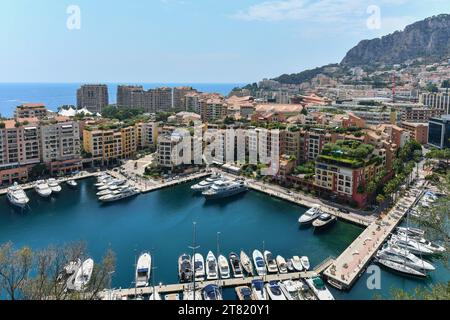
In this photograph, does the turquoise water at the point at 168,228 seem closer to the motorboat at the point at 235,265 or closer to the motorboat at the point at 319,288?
the motorboat at the point at 319,288

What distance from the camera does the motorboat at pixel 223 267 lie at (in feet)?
30.2

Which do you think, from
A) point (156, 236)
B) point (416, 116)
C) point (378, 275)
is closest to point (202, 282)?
point (156, 236)

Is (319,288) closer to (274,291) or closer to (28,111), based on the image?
(274,291)

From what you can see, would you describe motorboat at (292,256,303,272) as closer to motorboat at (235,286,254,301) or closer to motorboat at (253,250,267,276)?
motorboat at (253,250,267,276)

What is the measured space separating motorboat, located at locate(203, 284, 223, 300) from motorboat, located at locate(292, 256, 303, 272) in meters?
2.30

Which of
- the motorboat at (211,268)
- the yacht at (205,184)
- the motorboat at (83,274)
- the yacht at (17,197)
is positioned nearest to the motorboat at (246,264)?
the motorboat at (211,268)

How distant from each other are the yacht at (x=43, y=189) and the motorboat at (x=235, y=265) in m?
9.68

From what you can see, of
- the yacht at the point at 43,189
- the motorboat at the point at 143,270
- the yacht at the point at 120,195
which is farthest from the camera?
the yacht at the point at 43,189

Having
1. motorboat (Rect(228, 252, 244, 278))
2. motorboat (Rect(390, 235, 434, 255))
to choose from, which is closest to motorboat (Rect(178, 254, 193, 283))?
motorboat (Rect(228, 252, 244, 278))

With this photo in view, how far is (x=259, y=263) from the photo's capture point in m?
9.67

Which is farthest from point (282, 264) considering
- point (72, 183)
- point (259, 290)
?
point (72, 183)

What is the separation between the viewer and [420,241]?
35.9 feet

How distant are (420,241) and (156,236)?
8.20m

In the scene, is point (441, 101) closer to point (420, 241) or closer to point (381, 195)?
point (381, 195)
